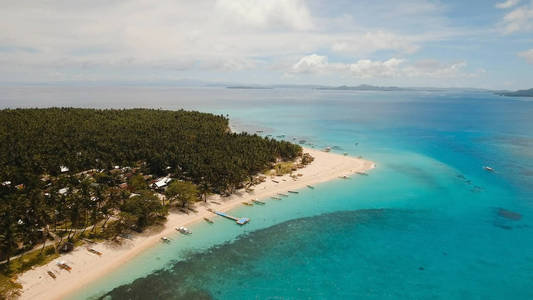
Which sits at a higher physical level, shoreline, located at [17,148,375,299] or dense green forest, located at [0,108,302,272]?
dense green forest, located at [0,108,302,272]

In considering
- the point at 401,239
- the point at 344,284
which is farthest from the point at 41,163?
the point at 401,239

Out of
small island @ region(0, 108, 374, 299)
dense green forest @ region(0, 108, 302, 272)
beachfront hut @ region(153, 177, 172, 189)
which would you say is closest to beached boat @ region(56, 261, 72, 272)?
small island @ region(0, 108, 374, 299)

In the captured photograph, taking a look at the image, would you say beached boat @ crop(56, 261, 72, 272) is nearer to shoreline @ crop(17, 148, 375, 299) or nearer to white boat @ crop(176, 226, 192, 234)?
shoreline @ crop(17, 148, 375, 299)

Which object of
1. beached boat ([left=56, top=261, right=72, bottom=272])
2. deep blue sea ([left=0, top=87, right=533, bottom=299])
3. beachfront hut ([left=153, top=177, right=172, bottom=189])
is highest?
beachfront hut ([left=153, top=177, right=172, bottom=189])

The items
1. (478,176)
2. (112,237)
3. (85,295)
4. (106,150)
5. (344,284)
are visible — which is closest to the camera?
(85,295)

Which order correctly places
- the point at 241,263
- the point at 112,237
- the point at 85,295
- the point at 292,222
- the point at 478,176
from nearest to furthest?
1. the point at 85,295
2. the point at 241,263
3. the point at 112,237
4. the point at 292,222
5. the point at 478,176

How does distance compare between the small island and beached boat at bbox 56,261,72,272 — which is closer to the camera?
beached boat at bbox 56,261,72,272

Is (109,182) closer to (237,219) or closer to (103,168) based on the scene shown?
(103,168)

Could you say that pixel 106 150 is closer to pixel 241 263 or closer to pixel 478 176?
pixel 241 263

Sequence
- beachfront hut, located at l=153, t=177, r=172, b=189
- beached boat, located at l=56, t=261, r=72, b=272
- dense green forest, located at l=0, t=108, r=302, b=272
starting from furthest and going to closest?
beachfront hut, located at l=153, t=177, r=172, b=189 → dense green forest, located at l=0, t=108, r=302, b=272 → beached boat, located at l=56, t=261, r=72, b=272
